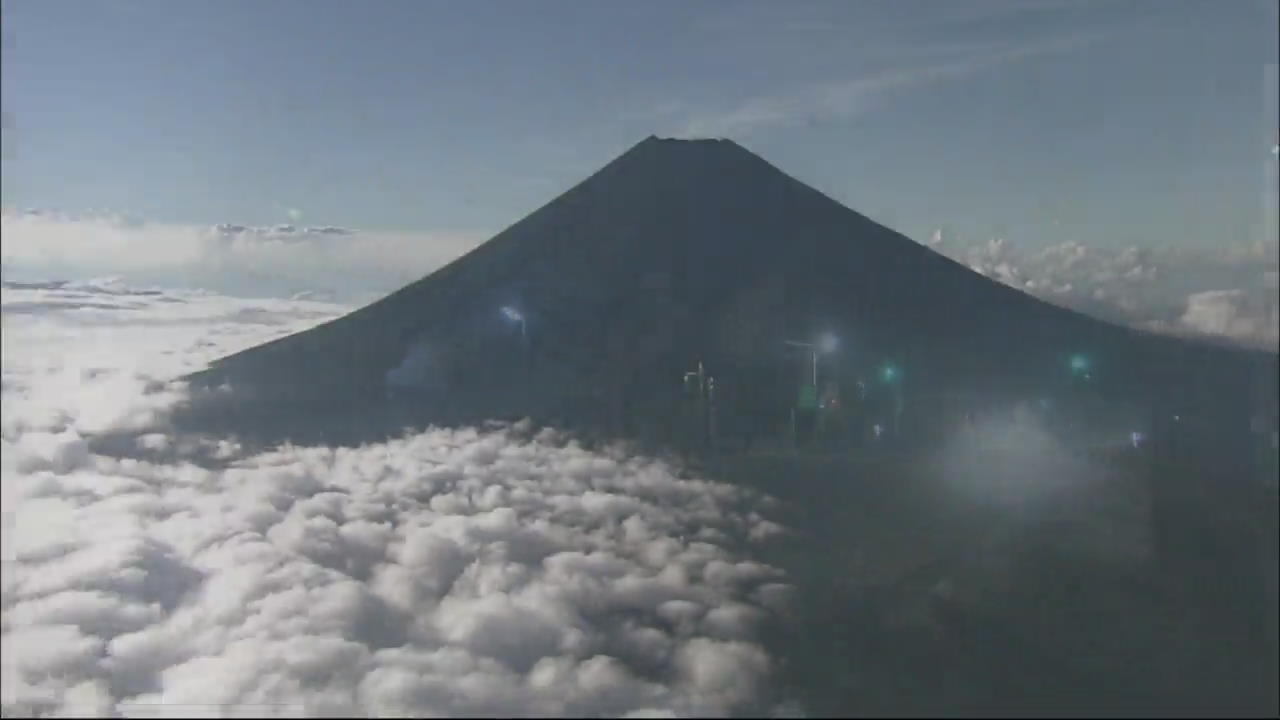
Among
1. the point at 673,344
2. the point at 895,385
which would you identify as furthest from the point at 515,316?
the point at 895,385

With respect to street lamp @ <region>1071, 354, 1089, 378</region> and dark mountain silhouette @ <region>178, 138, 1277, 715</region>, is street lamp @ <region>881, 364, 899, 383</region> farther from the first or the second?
street lamp @ <region>1071, 354, 1089, 378</region>

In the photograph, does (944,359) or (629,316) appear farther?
(629,316)

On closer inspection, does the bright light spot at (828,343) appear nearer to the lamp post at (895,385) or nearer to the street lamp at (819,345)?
the street lamp at (819,345)

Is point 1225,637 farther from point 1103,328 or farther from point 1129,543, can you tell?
point 1103,328

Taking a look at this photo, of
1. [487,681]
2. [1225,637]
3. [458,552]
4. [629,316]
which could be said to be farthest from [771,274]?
[487,681]

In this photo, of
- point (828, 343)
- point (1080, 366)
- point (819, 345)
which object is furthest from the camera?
point (1080, 366)

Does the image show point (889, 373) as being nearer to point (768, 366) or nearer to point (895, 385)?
point (895, 385)

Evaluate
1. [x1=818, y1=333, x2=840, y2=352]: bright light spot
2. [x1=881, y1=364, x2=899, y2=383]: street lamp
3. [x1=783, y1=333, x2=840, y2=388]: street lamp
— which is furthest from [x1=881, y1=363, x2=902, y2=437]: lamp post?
[x1=783, y1=333, x2=840, y2=388]: street lamp
